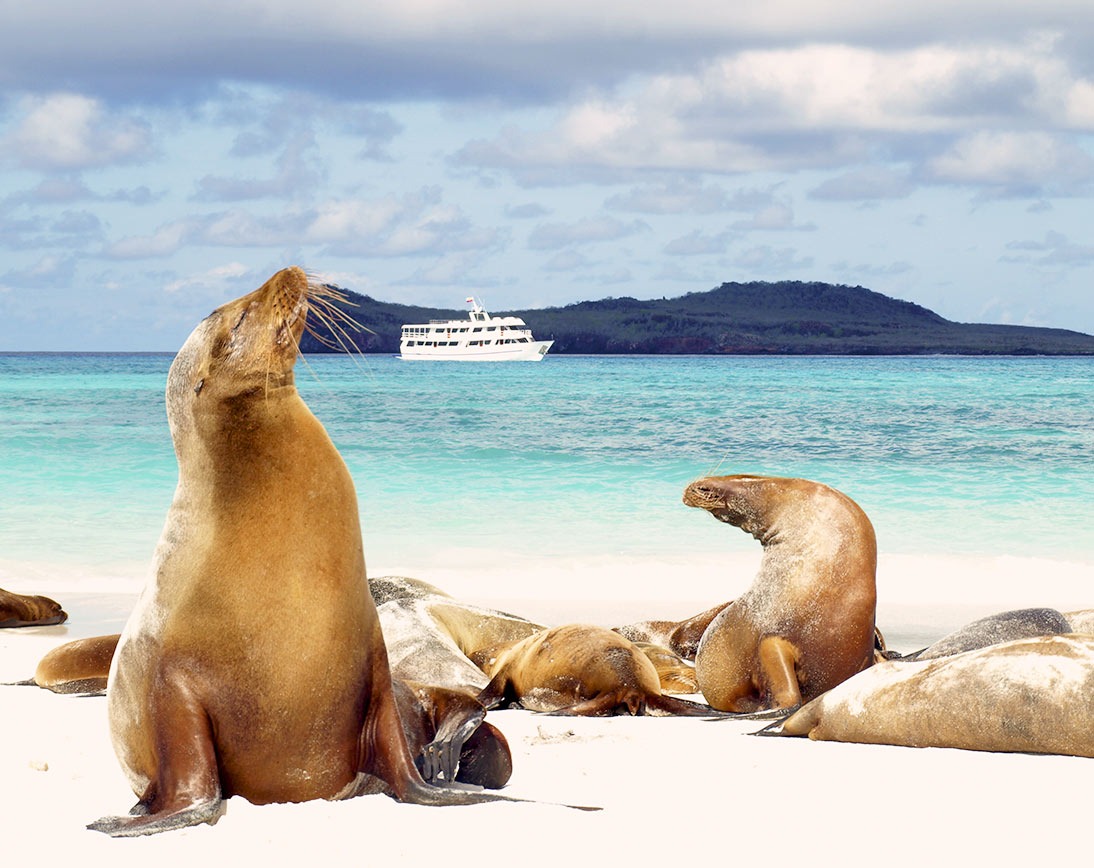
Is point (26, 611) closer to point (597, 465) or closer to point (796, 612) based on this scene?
point (796, 612)

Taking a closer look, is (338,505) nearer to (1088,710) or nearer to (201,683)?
(201,683)

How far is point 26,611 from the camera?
9.10m

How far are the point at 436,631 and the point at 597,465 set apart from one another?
1363 cm

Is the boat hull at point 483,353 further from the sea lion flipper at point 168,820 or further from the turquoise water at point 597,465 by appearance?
the sea lion flipper at point 168,820

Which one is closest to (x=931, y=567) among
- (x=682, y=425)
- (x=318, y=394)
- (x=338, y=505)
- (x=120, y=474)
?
(x=338, y=505)

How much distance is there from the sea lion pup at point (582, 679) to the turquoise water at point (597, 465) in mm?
1771

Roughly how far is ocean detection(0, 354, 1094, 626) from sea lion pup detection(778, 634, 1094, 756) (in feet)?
6.72

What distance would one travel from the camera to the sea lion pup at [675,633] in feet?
26.2

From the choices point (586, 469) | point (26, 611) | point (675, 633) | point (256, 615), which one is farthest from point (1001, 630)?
point (586, 469)

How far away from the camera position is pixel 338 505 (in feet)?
12.0

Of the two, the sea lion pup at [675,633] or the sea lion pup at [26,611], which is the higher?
the sea lion pup at [675,633]

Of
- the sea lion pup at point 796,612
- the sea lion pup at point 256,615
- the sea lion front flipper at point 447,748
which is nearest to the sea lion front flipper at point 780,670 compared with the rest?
the sea lion pup at point 796,612

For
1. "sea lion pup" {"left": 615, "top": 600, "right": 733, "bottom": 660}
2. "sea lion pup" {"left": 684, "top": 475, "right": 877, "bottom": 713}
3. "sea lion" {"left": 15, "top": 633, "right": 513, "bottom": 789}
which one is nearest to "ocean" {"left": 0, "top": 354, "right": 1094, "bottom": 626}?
"sea lion pup" {"left": 684, "top": 475, "right": 877, "bottom": 713}

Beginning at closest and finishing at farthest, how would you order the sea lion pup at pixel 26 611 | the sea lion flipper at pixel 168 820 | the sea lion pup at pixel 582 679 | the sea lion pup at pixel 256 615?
the sea lion flipper at pixel 168 820 < the sea lion pup at pixel 256 615 < the sea lion pup at pixel 582 679 < the sea lion pup at pixel 26 611
